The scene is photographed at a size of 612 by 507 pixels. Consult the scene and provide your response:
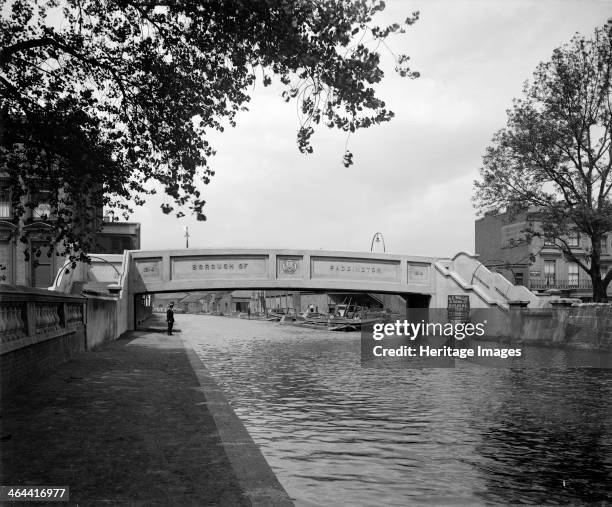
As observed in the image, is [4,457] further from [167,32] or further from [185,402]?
[167,32]

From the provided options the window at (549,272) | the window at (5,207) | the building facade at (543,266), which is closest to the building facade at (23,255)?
the window at (5,207)

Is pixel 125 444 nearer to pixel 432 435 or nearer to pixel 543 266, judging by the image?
pixel 432 435

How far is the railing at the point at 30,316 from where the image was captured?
32.5 ft

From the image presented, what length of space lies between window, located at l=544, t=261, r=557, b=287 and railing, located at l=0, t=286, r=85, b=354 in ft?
169

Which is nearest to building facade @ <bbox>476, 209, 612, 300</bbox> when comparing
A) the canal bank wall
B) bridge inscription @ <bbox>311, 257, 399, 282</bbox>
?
bridge inscription @ <bbox>311, 257, 399, 282</bbox>

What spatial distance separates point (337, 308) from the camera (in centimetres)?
7706

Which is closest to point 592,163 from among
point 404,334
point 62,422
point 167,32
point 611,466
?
point 404,334

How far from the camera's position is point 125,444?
6984 millimetres

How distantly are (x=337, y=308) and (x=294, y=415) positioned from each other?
2658 inches

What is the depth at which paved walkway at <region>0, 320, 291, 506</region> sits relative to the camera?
17.1 ft

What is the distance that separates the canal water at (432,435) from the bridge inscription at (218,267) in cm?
2008

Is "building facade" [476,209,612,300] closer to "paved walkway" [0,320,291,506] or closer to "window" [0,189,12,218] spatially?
"window" [0,189,12,218]

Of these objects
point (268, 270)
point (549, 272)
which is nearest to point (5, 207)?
point (268, 270)

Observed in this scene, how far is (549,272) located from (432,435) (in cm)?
5554
